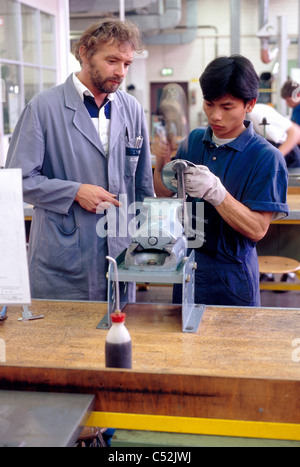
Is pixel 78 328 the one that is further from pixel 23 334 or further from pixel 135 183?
pixel 135 183

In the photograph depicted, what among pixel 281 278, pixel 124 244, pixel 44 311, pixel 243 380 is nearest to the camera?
pixel 243 380

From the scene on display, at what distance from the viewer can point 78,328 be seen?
4.90ft

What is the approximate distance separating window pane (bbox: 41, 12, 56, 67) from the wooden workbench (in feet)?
17.3

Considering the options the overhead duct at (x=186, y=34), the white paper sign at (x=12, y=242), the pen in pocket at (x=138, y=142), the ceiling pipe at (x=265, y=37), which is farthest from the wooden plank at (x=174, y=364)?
the overhead duct at (x=186, y=34)

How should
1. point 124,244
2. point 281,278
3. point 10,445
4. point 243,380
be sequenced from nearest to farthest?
point 10,445
point 243,380
point 124,244
point 281,278

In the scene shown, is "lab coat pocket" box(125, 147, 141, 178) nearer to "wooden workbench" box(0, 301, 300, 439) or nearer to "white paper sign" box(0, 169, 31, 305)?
"wooden workbench" box(0, 301, 300, 439)

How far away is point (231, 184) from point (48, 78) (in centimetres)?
498

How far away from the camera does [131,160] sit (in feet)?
6.81

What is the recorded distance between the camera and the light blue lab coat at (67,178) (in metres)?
1.94

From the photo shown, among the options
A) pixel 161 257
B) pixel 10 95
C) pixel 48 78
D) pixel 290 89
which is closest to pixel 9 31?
pixel 10 95

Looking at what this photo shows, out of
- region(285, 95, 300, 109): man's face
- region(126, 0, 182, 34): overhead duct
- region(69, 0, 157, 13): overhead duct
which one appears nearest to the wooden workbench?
region(285, 95, 300, 109): man's face

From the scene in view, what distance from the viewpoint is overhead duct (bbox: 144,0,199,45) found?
10.9m
